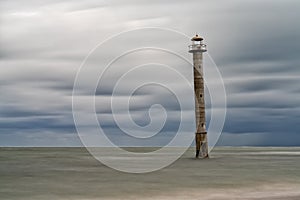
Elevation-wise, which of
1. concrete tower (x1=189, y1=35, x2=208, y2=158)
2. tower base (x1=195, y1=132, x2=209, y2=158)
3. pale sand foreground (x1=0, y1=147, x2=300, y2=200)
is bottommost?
pale sand foreground (x1=0, y1=147, x2=300, y2=200)

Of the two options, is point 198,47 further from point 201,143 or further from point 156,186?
point 156,186

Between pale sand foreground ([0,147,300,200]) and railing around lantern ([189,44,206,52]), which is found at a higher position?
railing around lantern ([189,44,206,52])

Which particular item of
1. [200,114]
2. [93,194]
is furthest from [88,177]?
[200,114]

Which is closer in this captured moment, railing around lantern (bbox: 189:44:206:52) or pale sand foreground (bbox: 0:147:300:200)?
pale sand foreground (bbox: 0:147:300:200)

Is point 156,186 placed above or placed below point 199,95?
below

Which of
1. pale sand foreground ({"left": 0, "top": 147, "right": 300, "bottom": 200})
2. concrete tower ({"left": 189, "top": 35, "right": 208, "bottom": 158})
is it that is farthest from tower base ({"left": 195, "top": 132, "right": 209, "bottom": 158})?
pale sand foreground ({"left": 0, "top": 147, "right": 300, "bottom": 200})

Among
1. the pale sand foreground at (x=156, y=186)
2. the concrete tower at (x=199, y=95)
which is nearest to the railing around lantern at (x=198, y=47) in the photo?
the concrete tower at (x=199, y=95)

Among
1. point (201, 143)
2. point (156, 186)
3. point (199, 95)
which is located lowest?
point (156, 186)

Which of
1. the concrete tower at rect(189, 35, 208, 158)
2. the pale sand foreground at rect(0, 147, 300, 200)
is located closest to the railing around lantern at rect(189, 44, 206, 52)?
Result: the concrete tower at rect(189, 35, 208, 158)

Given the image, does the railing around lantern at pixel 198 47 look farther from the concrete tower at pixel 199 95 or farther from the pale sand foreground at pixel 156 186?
the pale sand foreground at pixel 156 186

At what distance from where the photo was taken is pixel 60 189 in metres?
28.3

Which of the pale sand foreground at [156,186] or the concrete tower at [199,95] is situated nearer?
the pale sand foreground at [156,186]

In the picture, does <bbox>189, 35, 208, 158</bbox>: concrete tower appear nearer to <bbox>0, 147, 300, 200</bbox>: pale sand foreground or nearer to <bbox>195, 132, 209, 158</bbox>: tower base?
<bbox>195, 132, 209, 158</bbox>: tower base

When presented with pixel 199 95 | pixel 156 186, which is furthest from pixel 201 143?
pixel 156 186
